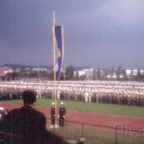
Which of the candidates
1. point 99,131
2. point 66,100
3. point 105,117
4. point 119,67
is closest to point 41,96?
point 66,100

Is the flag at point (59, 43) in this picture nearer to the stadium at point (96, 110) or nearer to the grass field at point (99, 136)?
the stadium at point (96, 110)

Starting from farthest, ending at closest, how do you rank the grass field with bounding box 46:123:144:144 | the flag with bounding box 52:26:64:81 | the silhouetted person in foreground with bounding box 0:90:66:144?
the flag with bounding box 52:26:64:81 → the grass field with bounding box 46:123:144:144 → the silhouetted person in foreground with bounding box 0:90:66:144

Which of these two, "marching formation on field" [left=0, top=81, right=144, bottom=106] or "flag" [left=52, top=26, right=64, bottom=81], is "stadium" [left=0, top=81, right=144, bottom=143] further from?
"flag" [left=52, top=26, right=64, bottom=81]

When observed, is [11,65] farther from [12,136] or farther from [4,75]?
[12,136]

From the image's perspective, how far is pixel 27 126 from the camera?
2.64m

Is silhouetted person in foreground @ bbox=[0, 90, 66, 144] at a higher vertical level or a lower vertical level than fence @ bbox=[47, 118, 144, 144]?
higher

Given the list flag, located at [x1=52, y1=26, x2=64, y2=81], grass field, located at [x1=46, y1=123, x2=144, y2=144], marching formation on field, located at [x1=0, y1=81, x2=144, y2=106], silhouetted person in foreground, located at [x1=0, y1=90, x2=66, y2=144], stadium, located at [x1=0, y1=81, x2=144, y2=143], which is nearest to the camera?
silhouetted person in foreground, located at [x1=0, y1=90, x2=66, y2=144]

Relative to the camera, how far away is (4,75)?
1567 inches

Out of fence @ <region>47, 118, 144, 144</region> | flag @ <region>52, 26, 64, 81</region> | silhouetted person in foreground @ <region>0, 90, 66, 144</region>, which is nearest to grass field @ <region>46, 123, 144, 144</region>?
fence @ <region>47, 118, 144, 144</region>

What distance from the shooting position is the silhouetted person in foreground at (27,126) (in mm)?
2492

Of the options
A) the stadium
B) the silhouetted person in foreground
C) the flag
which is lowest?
the stadium

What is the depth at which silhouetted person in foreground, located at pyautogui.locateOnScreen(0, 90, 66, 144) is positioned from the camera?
2492 mm

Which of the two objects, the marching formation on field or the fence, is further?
the marching formation on field

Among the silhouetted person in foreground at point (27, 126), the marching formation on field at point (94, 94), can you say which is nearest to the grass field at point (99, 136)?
the silhouetted person in foreground at point (27, 126)
